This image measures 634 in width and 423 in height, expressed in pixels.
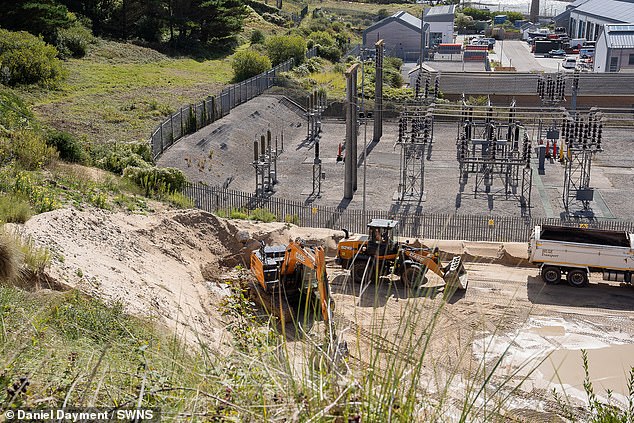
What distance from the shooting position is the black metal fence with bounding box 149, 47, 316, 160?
3567 cm

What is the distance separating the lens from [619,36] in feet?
216

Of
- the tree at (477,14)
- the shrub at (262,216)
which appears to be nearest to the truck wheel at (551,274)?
the shrub at (262,216)

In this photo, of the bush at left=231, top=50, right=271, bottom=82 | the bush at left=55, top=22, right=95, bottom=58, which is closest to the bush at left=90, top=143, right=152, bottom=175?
the bush at left=55, top=22, right=95, bottom=58

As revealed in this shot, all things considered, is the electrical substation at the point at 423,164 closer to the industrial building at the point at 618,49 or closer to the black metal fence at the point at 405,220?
the black metal fence at the point at 405,220

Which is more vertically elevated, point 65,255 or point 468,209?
point 65,255

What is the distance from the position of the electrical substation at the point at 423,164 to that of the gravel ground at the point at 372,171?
0.17 ft

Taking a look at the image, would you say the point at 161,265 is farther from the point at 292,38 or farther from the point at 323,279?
the point at 292,38

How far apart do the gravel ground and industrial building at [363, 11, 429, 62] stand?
107ft

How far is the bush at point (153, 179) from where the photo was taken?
2636cm

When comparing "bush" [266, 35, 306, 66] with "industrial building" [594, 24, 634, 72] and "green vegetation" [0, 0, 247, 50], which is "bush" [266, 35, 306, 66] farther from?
"industrial building" [594, 24, 634, 72]

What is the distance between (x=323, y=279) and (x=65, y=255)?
17.8 feet

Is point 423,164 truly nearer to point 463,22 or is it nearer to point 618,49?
point 618,49

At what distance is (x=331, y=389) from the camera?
6.10 metres

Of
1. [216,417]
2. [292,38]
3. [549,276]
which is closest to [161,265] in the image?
[549,276]
